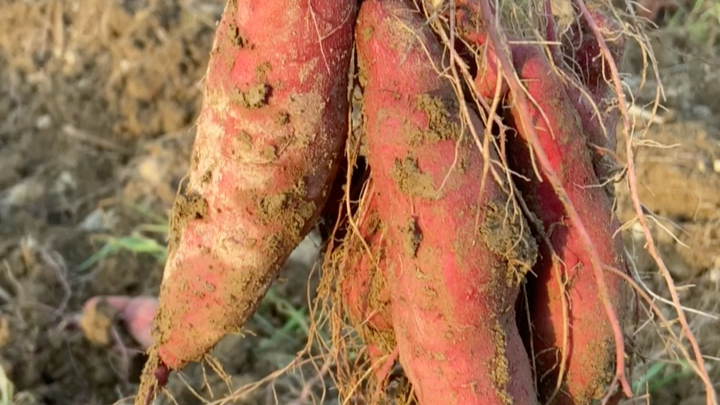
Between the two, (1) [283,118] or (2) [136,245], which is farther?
(2) [136,245]

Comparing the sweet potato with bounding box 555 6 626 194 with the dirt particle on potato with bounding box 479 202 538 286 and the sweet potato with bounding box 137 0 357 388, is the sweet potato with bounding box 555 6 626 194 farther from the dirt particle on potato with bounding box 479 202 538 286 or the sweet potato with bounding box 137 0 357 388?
the sweet potato with bounding box 137 0 357 388

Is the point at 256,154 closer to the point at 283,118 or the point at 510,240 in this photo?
the point at 283,118

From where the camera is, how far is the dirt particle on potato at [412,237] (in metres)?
0.89

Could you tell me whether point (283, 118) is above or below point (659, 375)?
above

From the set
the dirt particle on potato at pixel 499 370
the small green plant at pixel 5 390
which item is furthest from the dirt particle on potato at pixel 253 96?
the small green plant at pixel 5 390

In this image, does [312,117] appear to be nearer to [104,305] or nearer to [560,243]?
[560,243]

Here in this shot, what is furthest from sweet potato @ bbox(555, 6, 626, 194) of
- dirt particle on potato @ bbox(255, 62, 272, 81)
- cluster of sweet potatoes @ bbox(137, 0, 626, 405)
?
dirt particle on potato @ bbox(255, 62, 272, 81)

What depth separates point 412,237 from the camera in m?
0.89

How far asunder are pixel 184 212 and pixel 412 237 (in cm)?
31

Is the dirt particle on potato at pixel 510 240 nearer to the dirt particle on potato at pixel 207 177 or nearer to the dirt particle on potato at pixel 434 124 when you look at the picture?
the dirt particle on potato at pixel 434 124

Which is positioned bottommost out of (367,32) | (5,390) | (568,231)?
(5,390)

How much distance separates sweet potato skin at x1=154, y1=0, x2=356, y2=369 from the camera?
90 cm

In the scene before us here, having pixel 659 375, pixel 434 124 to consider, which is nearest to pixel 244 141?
pixel 434 124

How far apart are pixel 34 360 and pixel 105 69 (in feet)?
3.48
